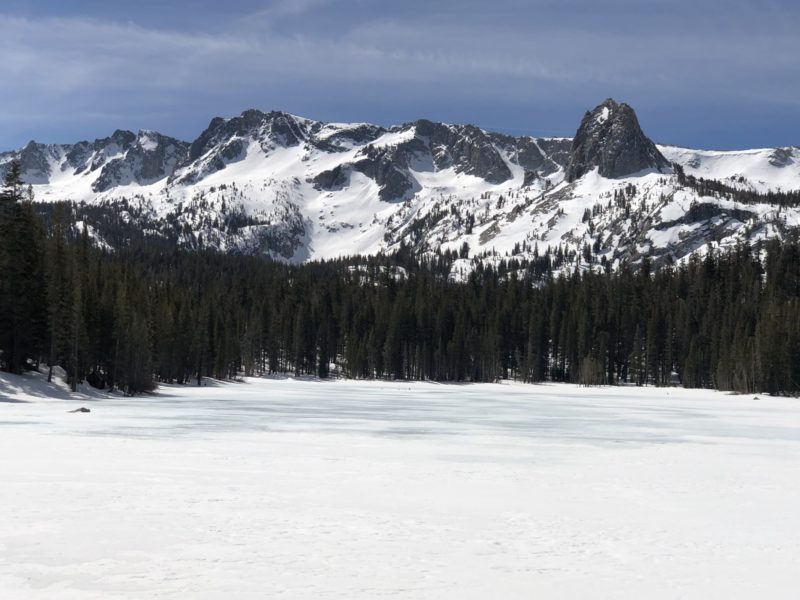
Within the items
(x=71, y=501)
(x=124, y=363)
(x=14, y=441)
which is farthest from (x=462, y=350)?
(x=71, y=501)

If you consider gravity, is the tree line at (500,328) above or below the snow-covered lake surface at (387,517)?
Result: above

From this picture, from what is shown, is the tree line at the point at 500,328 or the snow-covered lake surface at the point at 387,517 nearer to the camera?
the snow-covered lake surface at the point at 387,517

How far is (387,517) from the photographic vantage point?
17.7 m

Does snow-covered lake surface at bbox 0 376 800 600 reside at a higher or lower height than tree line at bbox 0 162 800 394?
lower

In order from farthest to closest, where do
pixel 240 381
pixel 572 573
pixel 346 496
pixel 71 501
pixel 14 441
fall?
pixel 240 381 < pixel 14 441 < pixel 346 496 < pixel 71 501 < pixel 572 573

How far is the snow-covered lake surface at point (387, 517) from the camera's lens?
40.9ft

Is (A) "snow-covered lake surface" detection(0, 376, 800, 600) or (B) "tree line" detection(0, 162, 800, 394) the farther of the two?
(B) "tree line" detection(0, 162, 800, 394)

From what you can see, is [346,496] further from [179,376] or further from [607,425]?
[179,376]

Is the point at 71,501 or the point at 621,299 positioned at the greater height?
the point at 621,299

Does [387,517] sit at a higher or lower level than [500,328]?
lower

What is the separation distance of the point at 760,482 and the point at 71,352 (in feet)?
196

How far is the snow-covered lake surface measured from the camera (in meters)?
12.5

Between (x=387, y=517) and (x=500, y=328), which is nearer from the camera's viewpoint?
(x=387, y=517)

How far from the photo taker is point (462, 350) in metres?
157
